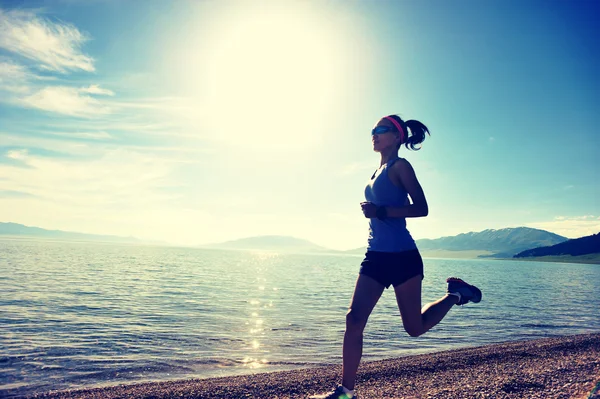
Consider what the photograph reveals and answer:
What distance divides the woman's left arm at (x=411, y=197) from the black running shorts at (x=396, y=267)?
42 centimetres

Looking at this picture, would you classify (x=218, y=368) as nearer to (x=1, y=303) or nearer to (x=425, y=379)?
(x=425, y=379)

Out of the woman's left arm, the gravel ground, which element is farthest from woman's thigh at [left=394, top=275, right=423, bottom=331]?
the gravel ground

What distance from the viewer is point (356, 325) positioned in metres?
4.09

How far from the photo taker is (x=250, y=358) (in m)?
11.3

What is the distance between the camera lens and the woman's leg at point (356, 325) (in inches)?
161

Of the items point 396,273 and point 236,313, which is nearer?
point 396,273

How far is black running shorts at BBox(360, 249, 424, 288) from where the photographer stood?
4090 millimetres

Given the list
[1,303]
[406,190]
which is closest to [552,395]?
[406,190]

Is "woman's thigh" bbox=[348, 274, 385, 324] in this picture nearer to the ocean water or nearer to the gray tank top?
the gray tank top

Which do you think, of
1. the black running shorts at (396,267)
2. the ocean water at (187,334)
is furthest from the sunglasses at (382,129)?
the ocean water at (187,334)

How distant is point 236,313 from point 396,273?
1780 centimetres

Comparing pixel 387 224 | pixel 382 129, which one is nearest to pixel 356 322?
pixel 387 224

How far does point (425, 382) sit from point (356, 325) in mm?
4372

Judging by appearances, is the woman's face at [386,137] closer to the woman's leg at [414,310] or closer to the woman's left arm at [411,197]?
the woman's left arm at [411,197]
